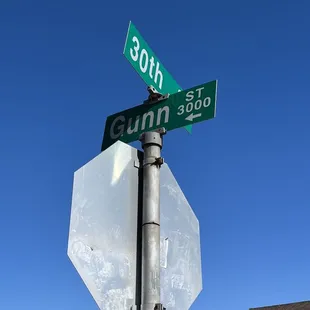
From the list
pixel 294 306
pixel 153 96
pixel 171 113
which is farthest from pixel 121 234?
pixel 294 306

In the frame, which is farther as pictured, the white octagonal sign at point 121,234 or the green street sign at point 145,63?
the green street sign at point 145,63

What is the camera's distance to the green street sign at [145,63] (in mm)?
3339

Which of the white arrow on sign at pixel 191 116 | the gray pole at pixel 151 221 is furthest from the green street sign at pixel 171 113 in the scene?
the gray pole at pixel 151 221

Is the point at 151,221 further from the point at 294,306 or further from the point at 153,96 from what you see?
the point at 294,306

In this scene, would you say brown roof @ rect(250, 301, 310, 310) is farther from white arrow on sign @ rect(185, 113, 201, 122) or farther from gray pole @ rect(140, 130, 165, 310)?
gray pole @ rect(140, 130, 165, 310)

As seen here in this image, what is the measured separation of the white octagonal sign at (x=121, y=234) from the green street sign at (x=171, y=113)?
363 millimetres

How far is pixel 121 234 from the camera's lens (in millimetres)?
2680

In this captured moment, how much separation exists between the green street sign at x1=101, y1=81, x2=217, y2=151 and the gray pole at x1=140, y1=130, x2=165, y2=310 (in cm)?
23

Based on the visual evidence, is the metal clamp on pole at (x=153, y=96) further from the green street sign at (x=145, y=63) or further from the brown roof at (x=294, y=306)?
the brown roof at (x=294, y=306)

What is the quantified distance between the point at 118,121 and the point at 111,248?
1256 mm

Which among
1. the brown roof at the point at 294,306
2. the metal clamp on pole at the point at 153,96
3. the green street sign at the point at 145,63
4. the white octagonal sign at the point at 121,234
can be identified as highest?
the brown roof at the point at 294,306

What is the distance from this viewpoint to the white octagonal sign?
7.99 feet

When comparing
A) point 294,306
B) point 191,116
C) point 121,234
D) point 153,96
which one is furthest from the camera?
point 294,306

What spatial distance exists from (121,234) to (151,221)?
7.9 inches
